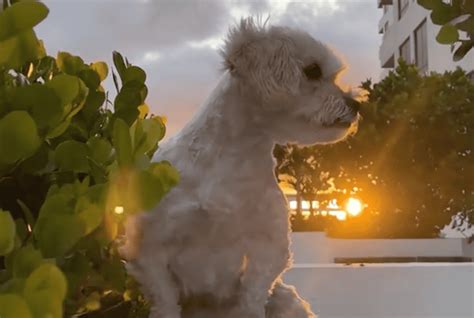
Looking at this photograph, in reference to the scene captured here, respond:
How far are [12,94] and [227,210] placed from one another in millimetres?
1178

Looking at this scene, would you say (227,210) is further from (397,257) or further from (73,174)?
(397,257)

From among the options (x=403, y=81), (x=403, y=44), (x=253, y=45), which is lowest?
(x=253, y=45)

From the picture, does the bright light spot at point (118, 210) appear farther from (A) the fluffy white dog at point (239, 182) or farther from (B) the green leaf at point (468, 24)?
(A) the fluffy white dog at point (239, 182)

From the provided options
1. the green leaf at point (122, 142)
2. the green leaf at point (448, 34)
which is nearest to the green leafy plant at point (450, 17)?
the green leaf at point (448, 34)

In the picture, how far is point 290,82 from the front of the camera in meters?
1.99

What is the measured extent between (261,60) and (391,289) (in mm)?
3658

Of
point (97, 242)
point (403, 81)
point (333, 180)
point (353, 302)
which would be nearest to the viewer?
point (97, 242)

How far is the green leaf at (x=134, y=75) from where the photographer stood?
1.09 meters

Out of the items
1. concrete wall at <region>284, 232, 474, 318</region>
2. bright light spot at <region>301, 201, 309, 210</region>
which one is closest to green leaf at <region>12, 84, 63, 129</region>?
concrete wall at <region>284, 232, 474, 318</region>

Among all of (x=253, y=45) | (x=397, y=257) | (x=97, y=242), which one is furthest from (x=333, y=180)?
(x=97, y=242)

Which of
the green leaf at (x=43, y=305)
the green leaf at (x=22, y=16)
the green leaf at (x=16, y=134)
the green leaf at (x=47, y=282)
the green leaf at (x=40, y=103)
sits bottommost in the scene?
the green leaf at (x=43, y=305)

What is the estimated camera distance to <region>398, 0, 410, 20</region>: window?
31.5 metres

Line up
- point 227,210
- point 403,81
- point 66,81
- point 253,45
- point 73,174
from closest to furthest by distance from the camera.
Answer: point 66,81
point 73,174
point 227,210
point 253,45
point 403,81

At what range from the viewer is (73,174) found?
92 cm
